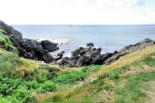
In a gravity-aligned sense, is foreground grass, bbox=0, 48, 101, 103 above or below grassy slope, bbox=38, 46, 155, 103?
below

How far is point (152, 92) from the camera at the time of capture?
5.25 meters

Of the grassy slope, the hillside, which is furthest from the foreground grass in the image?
the grassy slope

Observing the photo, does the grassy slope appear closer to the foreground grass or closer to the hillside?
the hillside

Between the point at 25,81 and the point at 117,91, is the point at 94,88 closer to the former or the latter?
the point at 117,91

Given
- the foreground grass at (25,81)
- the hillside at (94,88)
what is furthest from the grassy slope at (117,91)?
the foreground grass at (25,81)

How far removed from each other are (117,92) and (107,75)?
223cm

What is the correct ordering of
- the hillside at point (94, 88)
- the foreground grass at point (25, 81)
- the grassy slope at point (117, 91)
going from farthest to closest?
the foreground grass at point (25, 81), the hillside at point (94, 88), the grassy slope at point (117, 91)

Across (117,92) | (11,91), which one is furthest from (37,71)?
(117,92)

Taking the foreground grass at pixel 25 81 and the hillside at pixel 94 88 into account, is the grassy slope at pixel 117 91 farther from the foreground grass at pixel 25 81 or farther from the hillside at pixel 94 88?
the foreground grass at pixel 25 81

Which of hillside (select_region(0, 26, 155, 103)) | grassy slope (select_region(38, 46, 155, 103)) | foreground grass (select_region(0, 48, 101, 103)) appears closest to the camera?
grassy slope (select_region(38, 46, 155, 103))

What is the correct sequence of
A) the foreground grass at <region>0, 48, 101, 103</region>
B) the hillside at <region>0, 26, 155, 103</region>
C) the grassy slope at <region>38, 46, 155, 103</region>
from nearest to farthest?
1. the grassy slope at <region>38, 46, 155, 103</region>
2. the hillside at <region>0, 26, 155, 103</region>
3. the foreground grass at <region>0, 48, 101, 103</region>

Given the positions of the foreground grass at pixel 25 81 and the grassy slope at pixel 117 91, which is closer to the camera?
the grassy slope at pixel 117 91

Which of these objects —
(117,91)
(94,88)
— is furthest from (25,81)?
(117,91)

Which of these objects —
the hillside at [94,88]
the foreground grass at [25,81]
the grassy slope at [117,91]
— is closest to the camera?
the grassy slope at [117,91]
